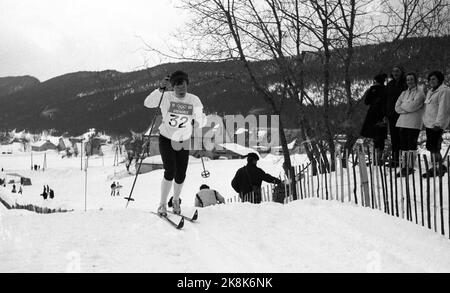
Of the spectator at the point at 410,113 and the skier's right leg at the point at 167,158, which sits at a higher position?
the spectator at the point at 410,113

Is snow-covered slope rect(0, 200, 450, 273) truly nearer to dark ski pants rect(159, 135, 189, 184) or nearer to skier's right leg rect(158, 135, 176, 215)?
skier's right leg rect(158, 135, 176, 215)

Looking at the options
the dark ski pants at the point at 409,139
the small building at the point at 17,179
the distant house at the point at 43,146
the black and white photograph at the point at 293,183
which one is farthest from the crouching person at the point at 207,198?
the distant house at the point at 43,146

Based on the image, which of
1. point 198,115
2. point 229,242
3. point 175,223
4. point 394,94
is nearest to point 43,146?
point 198,115

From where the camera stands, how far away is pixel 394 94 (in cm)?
713

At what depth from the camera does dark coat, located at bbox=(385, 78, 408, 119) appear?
710cm

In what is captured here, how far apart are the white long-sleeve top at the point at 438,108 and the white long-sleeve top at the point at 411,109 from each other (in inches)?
7.9

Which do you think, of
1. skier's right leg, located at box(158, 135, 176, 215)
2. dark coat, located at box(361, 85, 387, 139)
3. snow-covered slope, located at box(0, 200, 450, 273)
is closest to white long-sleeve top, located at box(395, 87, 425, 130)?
dark coat, located at box(361, 85, 387, 139)

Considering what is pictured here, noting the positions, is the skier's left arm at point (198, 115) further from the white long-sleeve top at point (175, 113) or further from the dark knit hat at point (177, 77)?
the dark knit hat at point (177, 77)

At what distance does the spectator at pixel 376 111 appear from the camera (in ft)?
24.9

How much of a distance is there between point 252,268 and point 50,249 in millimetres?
1875

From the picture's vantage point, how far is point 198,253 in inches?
150

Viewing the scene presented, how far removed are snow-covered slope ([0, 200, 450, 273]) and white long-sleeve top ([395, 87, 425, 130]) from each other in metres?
2.16
